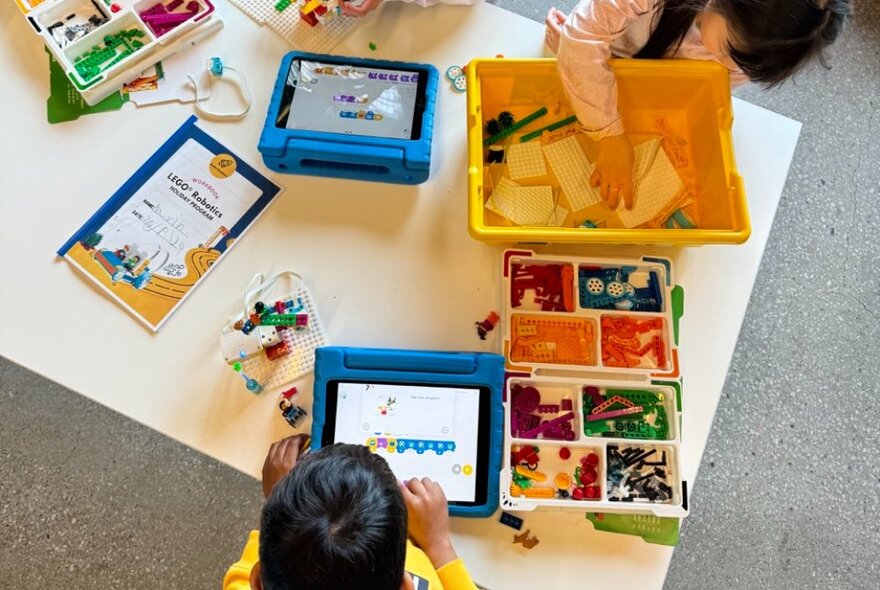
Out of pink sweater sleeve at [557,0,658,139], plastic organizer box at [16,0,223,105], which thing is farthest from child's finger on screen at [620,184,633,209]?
plastic organizer box at [16,0,223,105]

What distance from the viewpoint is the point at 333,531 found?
60 centimetres

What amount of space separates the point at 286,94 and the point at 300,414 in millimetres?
465

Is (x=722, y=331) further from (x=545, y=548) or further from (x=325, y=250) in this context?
(x=325, y=250)

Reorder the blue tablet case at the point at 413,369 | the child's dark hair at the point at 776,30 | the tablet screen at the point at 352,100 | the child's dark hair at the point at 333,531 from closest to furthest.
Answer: the child's dark hair at the point at 333,531
the child's dark hair at the point at 776,30
the blue tablet case at the point at 413,369
the tablet screen at the point at 352,100

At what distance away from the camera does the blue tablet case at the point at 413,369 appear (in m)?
0.82

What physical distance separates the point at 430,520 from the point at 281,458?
0.66ft

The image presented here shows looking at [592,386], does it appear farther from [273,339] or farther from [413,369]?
[273,339]

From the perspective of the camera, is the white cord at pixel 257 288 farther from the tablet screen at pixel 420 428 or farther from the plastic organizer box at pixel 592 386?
the plastic organizer box at pixel 592 386

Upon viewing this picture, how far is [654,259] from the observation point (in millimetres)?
888

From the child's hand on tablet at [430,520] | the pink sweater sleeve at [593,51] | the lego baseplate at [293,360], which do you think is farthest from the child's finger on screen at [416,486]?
the pink sweater sleeve at [593,51]

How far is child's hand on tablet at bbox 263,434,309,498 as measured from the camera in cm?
79

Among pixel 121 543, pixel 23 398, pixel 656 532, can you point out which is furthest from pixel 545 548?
pixel 23 398

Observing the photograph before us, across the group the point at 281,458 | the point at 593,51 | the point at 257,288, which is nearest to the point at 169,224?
the point at 257,288

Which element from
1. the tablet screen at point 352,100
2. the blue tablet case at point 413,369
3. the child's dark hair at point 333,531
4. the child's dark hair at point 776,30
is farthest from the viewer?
the tablet screen at point 352,100
